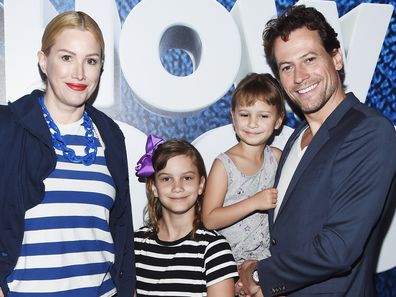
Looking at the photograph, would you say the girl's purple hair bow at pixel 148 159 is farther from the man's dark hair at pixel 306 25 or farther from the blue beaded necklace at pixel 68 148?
the man's dark hair at pixel 306 25

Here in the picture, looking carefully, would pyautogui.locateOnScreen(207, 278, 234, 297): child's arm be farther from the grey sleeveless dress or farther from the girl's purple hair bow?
the girl's purple hair bow

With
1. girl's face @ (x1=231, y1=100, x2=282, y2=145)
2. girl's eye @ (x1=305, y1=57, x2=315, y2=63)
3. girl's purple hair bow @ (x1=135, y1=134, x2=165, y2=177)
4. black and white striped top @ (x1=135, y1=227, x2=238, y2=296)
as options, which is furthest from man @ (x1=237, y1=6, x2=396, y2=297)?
girl's purple hair bow @ (x1=135, y1=134, x2=165, y2=177)

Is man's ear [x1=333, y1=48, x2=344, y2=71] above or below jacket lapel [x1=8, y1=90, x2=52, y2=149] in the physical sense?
above

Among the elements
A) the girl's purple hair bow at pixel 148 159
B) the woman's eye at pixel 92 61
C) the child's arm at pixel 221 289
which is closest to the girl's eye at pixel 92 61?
the woman's eye at pixel 92 61

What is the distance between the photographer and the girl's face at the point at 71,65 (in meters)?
1.70

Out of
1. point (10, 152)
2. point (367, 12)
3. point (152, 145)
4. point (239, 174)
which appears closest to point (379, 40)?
point (367, 12)

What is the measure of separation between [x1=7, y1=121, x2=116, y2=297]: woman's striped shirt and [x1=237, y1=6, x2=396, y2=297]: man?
21.6 inches

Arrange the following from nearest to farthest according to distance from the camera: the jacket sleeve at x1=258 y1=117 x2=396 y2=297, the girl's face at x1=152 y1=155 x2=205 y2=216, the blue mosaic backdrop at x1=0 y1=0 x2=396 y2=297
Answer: the jacket sleeve at x1=258 y1=117 x2=396 y2=297, the girl's face at x1=152 y1=155 x2=205 y2=216, the blue mosaic backdrop at x1=0 y1=0 x2=396 y2=297

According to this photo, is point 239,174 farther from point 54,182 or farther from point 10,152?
point 10,152

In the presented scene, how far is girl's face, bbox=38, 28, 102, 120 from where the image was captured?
1.70 meters

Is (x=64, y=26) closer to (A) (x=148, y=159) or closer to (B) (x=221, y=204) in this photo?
(A) (x=148, y=159)

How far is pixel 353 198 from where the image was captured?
1583 mm

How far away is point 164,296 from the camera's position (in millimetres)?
1924

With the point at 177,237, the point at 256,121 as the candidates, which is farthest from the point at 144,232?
the point at 256,121
